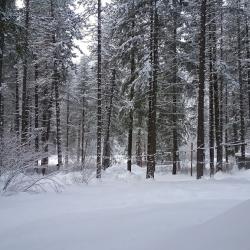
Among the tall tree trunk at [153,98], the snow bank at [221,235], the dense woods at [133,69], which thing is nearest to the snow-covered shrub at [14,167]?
the dense woods at [133,69]

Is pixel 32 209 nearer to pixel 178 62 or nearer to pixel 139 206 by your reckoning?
pixel 139 206

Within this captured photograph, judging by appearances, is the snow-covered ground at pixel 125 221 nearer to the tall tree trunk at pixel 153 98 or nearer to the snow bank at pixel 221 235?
the snow bank at pixel 221 235

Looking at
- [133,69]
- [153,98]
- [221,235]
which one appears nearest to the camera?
[221,235]

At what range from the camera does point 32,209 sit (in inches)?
271

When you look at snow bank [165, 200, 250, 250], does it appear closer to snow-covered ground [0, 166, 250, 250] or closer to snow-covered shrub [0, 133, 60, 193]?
snow-covered ground [0, 166, 250, 250]

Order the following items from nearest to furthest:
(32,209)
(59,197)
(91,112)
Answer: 1. (32,209)
2. (59,197)
3. (91,112)

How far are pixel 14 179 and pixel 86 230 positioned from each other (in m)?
3.53

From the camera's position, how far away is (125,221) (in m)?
6.07

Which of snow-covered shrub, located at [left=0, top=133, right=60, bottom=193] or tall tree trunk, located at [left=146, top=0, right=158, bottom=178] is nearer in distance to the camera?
snow-covered shrub, located at [left=0, top=133, right=60, bottom=193]

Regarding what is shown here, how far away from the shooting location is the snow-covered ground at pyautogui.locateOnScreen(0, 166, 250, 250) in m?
4.22

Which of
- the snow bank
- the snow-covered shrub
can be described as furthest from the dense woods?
the snow bank

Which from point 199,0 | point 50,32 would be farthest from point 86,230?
point 50,32

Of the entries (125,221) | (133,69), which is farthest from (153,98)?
(125,221)

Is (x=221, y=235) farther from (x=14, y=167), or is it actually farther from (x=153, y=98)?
(x=153, y=98)
